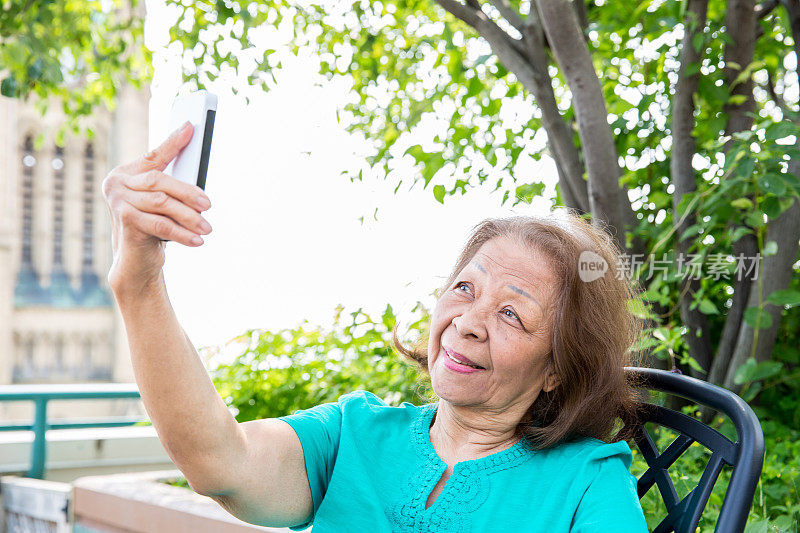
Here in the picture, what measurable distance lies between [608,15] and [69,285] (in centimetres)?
3423

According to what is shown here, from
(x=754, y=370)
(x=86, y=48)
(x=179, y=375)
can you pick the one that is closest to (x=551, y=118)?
(x=754, y=370)

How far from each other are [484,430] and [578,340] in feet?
0.66

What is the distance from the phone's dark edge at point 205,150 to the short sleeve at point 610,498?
67 centimetres

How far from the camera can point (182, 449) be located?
963mm

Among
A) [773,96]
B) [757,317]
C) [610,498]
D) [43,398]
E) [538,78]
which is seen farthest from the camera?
[43,398]

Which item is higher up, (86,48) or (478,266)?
(86,48)

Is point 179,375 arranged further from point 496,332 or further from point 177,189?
point 496,332

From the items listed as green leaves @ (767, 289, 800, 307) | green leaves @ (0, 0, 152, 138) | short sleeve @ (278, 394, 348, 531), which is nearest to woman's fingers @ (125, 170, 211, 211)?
short sleeve @ (278, 394, 348, 531)

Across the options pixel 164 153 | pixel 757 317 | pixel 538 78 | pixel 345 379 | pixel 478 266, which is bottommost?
pixel 345 379

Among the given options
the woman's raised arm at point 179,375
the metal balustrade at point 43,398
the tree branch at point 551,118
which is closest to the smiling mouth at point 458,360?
the woman's raised arm at point 179,375

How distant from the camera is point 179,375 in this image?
0.93m

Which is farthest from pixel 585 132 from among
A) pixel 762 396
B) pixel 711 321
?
pixel 762 396

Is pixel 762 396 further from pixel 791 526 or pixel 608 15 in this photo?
pixel 608 15

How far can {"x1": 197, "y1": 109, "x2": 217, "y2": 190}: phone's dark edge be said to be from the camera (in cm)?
81
